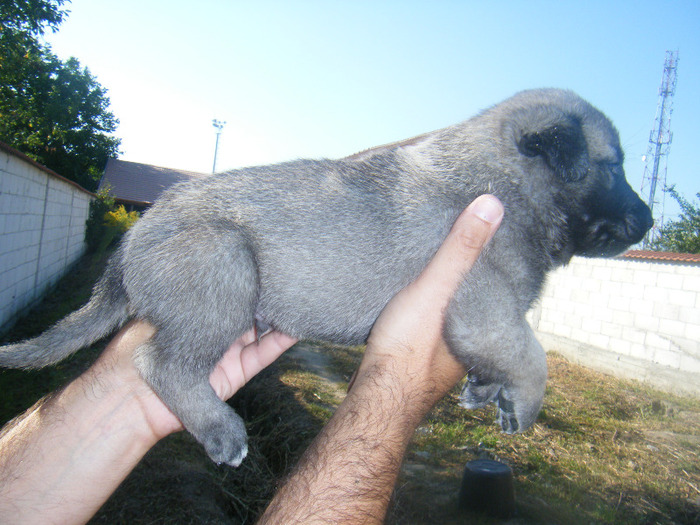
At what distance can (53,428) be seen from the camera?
2.91 m

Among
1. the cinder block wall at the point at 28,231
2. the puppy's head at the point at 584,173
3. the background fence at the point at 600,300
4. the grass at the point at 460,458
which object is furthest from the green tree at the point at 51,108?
the puppy's head at the point at 584,173

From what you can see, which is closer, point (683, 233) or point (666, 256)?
point (666, 256)

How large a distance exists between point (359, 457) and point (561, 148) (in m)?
2.40

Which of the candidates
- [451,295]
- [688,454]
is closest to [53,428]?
[451,295]

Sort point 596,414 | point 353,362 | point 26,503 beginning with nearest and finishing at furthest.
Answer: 1. point 26,503
2. point 596,414
3. point 353,362

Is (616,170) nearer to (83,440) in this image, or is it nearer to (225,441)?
(225,441)

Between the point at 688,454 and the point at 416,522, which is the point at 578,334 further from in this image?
the point at 416,522

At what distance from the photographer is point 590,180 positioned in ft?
10.7

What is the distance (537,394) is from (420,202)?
57.0 inches

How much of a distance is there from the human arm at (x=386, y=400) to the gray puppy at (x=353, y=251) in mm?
161

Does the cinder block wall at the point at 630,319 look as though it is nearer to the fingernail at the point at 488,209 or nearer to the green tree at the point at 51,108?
the fingernail at the point at 488,209

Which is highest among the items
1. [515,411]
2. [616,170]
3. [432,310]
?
[616,170]

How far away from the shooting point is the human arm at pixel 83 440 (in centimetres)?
264

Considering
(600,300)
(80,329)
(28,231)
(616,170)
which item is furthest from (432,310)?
(28,231)
